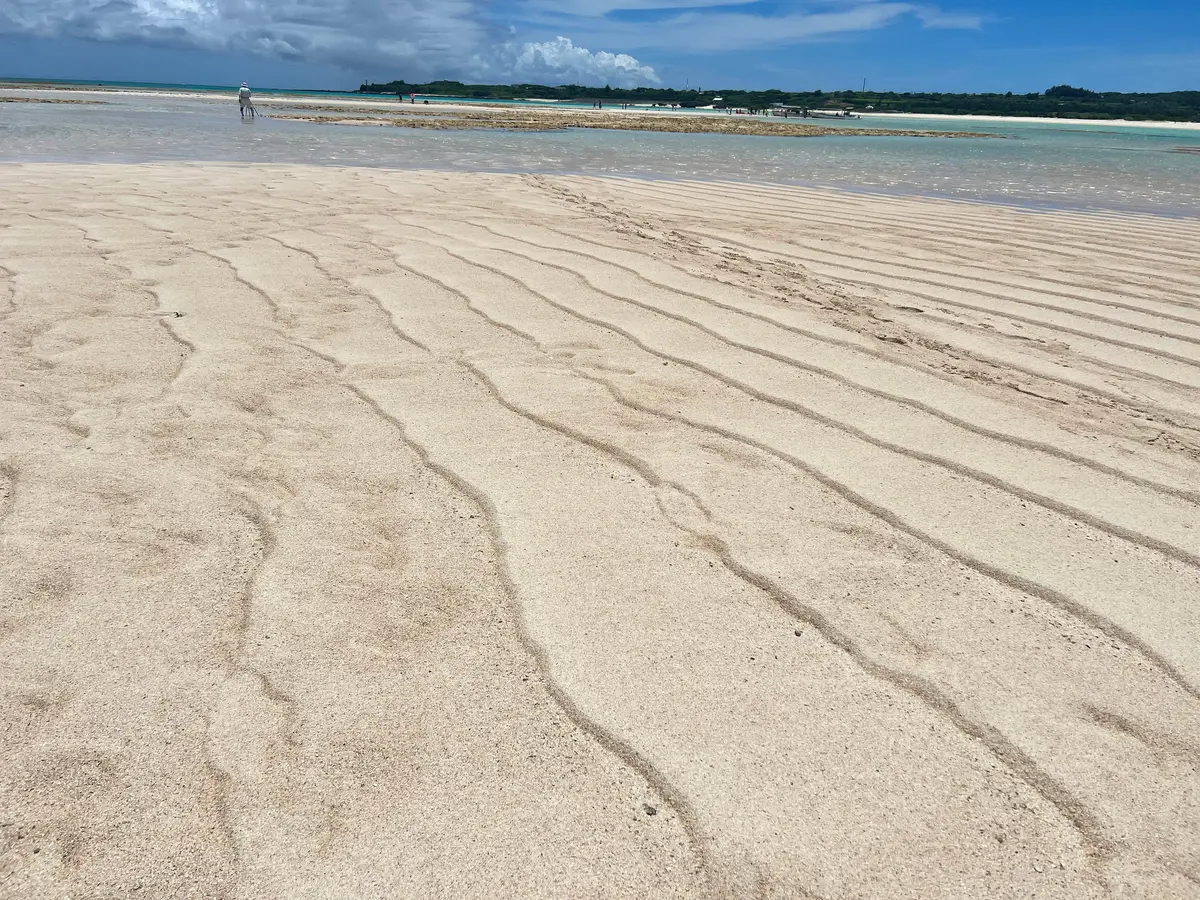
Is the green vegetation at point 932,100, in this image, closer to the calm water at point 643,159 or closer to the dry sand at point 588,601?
the calm water at point 643,159

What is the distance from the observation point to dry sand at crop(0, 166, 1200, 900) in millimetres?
1097

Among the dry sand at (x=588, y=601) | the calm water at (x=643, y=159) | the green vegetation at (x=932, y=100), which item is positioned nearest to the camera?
the dry sand at (x=588, y=601)

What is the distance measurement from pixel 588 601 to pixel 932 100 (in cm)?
8513

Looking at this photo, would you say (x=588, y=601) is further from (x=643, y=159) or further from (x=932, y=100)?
(x=932, y=100)

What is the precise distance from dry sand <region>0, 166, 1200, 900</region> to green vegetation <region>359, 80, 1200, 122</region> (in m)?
57.1

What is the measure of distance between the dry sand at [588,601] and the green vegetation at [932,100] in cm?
5709

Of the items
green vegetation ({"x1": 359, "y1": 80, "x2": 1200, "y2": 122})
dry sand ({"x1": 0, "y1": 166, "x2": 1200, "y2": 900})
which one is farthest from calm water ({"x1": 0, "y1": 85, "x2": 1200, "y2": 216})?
green vegetation ({"x1": 359, "y1": 80, "x2": 1200, "y2": 122})

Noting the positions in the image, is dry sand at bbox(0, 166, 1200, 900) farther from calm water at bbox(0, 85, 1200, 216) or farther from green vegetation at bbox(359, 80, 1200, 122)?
green vegetation at bbox(359, 80, 1200, 122)

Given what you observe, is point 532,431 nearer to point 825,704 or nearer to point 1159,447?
point 825,704

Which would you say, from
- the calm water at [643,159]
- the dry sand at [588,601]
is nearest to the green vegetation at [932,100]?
the calm water at [643,159]

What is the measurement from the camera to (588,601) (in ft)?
5.17

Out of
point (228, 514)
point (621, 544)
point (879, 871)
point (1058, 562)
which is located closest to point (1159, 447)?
point (1058, 562)

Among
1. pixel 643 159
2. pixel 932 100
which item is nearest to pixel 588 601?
pixel 643 159

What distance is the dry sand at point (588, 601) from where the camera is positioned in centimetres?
110
